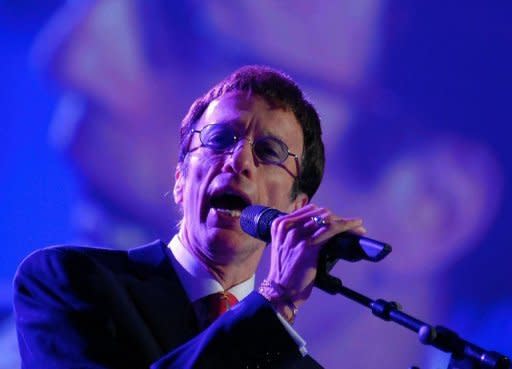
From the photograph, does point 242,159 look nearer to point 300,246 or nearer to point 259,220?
point 259,220

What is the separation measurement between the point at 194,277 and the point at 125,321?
0.30 metres

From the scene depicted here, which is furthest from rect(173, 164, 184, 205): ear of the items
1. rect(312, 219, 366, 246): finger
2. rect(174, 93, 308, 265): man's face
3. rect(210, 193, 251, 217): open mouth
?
rect(312, 219, 366, 246): finger

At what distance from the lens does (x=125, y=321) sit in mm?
1481

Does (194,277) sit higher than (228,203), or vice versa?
(228,203)

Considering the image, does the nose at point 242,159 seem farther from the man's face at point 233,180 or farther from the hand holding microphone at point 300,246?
the hand holding microphone at point 300,246

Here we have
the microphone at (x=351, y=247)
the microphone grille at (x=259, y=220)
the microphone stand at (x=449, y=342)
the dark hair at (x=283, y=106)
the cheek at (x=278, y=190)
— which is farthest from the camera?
the dark hair at (x=283, y=106)

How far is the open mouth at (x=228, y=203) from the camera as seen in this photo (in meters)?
1.78

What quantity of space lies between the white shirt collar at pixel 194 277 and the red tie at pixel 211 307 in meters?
0.02

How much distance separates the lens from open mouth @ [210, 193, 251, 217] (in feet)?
5.84

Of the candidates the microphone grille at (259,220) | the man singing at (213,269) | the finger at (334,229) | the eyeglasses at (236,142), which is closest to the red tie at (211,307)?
the man singing at (213,269)

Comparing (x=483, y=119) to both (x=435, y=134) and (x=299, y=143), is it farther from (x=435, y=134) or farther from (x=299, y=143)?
(x=299, y=143)

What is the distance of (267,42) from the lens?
2.52 m

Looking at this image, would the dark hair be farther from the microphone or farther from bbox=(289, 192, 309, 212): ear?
the microphone

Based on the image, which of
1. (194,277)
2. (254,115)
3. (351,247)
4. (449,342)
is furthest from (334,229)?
(254,115)
